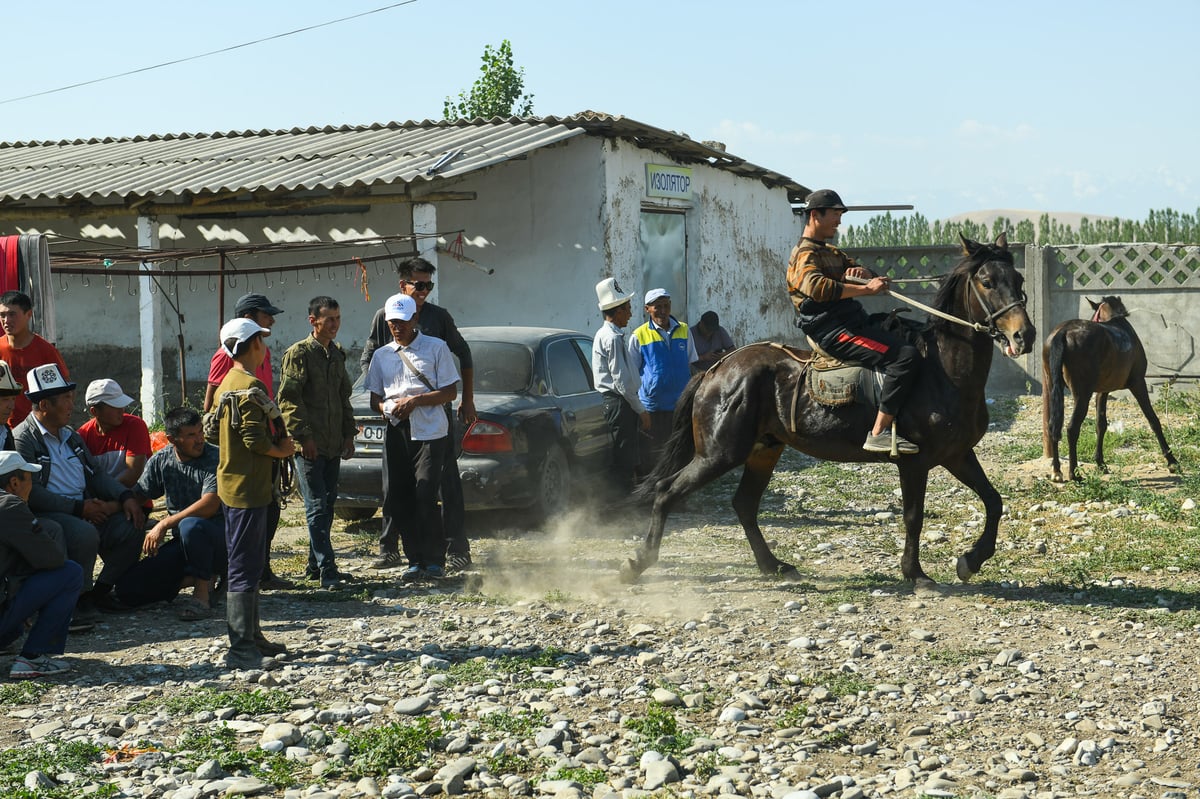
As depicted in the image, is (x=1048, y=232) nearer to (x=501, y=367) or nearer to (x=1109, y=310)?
(x=1109, y=310)

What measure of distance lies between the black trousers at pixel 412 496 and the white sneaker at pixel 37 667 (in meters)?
2.60

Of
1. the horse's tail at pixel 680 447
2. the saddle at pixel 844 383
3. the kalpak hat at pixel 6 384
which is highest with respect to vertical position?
the kalpak hat at pixel 6 384

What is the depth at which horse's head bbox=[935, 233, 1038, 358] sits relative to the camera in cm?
752

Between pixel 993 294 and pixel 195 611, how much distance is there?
5265 mm

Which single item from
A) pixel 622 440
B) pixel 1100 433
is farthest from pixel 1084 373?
pixel 622 440

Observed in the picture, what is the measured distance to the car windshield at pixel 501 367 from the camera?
10752 millimetres

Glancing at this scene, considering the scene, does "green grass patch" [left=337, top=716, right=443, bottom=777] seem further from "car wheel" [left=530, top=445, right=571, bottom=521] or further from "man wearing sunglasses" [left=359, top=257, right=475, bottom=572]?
"car wheel" [left=530, top=445, right=571, bottom=521]

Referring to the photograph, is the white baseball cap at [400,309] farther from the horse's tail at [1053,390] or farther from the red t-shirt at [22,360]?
the horse's tail at [1053,390]

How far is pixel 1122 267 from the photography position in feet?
67.4

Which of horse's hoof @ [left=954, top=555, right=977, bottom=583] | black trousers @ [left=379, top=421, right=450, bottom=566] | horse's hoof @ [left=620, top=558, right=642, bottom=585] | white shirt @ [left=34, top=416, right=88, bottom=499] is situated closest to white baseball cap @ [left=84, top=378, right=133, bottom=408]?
white shirt @ [left=34, top=416, right=88, bottom=499]

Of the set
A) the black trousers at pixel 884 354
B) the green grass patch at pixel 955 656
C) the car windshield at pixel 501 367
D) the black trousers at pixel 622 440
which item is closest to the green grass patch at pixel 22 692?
the green grass patch at pixel 955 656

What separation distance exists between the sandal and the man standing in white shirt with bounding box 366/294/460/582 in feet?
4.54

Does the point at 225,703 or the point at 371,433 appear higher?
the point at 371,433

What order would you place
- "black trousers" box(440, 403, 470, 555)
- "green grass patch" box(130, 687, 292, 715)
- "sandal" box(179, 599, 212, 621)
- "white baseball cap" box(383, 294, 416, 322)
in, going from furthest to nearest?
"black trousers" box(440, 403, 470, 555), "white baseball cap" box(383, 294, 416, 322), "sandal" box(179, 599, 212, 621), "green grass patch" box(130, 687, 292, 715)
